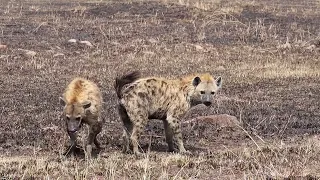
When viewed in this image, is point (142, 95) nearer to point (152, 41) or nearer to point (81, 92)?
point (81, 92)

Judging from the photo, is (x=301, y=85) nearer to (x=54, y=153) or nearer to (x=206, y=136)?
(x=206, y=136)

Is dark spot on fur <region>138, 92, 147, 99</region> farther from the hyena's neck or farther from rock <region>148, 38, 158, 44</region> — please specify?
rock <region>148, 38, 158, 44</region>

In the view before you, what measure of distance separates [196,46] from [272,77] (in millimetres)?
4974

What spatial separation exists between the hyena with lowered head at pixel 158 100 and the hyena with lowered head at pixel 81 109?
1.38 feet

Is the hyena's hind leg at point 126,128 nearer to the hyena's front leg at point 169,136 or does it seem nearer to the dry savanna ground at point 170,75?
the dry savanna ground at point 170,75

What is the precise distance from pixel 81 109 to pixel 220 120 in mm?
3311

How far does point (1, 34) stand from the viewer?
22266mm

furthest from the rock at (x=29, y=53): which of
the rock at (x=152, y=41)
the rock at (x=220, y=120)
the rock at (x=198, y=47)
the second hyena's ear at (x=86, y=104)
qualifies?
the second hyena's ear at (x=86, y=104)

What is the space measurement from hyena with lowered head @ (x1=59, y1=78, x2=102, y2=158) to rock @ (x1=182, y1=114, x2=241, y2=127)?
8.29 ft

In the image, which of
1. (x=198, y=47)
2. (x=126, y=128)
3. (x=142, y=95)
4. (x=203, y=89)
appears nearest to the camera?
(x=142, y=95)

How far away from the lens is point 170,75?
1565 cm

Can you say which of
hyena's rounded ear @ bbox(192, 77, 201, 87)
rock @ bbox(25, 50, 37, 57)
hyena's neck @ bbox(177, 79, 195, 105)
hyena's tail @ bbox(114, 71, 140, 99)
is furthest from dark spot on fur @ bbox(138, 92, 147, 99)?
rock @ bbox(25, 50, 37, 57)

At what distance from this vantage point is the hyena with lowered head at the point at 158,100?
27.6 ft

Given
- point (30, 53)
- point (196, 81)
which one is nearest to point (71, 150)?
point (196, 81)
